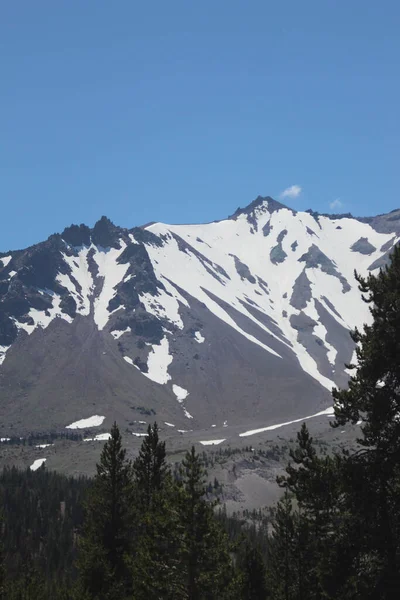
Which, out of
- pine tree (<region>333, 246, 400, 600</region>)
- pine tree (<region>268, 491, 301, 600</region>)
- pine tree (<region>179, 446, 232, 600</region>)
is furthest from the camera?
pine tree (<region>268, 491, 301, 600</region>)

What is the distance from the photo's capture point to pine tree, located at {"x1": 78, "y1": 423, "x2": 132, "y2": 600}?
35781 millimetres

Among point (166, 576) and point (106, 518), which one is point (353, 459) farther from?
point (106, 518)

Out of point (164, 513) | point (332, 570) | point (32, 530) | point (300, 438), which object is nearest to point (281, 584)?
point (300, 438)

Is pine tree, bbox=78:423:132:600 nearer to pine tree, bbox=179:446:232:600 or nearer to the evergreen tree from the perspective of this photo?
the evergreen tree

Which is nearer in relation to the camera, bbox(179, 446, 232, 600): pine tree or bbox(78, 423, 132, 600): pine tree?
bbox(179, 446, 232, 600): pine tree

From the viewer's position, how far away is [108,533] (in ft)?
125

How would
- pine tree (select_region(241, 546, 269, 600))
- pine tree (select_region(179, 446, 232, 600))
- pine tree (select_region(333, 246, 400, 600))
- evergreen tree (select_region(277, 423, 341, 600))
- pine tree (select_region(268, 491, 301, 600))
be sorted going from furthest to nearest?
pine tree (select_region(241, 546, 269, 600)), pine tree (select_region(268, 491, 301, 600)), pine tree (select_region(179, 446, 232, 600)), evergreen tree (select_region(277, 423, 341, 600)), pine tree (select_region(333, 246, 400, 600))

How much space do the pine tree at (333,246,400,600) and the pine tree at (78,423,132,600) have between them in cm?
1970

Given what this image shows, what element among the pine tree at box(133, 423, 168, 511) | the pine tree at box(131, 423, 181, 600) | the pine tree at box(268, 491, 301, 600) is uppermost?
the pine tree at box(133, 423, 168, 511)

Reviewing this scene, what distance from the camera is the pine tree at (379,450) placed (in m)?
19.6

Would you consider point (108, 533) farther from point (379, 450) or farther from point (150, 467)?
point (379, 450)

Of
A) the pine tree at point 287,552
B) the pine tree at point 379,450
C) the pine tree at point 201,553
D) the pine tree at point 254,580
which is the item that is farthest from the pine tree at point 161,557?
the pine tree at point 254,580

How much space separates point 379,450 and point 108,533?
2282 cm

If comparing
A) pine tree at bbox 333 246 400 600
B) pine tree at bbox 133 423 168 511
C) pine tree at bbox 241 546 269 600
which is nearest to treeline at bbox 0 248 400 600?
pine tree at bbox 333 246 400 600
